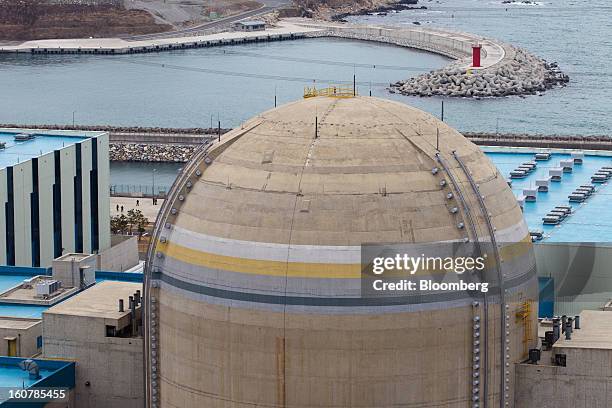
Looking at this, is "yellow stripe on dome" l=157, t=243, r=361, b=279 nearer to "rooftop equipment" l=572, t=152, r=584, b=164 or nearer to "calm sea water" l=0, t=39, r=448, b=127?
"rooftop equipment" l=572, t=152, r=584, b=164

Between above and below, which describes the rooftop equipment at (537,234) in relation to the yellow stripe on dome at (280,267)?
below

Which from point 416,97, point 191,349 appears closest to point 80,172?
point 191,349

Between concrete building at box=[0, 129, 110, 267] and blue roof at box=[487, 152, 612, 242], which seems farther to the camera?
concrete building at box=[0, 129, 110, 267]

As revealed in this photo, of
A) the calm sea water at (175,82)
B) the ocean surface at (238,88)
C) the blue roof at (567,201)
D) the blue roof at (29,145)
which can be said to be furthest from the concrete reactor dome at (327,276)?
the calm sea water at (175,82)

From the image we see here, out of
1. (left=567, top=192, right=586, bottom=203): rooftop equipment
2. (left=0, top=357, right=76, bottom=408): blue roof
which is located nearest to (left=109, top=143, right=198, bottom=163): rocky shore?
(left=567, top=192, right=586, bottom=203): rooftop equipment

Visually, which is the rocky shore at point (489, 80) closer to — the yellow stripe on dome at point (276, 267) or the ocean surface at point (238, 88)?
the ocean surface at point (238, 88)
